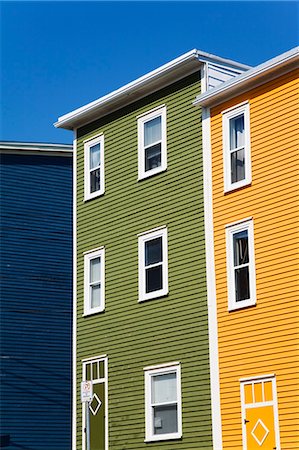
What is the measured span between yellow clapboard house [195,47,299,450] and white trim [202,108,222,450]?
3cm

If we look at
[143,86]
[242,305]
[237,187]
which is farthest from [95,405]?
[143,86]

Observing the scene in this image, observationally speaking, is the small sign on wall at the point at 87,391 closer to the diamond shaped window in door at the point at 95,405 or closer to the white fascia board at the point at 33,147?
the diamond shaped window in door at the point at 95,405

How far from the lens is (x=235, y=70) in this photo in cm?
2511

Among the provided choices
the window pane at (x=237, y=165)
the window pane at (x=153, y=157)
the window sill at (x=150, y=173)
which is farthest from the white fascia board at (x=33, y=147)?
the window pane at (x=237, y=165)

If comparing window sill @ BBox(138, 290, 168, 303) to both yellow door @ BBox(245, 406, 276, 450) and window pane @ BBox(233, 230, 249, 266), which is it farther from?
yellow door @ BBox(245, 406, 276, 450)

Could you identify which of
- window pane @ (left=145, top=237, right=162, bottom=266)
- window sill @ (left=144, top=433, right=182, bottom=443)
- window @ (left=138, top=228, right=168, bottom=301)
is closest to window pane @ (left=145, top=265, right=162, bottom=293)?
window @ (left=138, top=228, right=168, bottom=301)

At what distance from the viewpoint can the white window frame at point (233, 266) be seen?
2142cm

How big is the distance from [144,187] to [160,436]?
679cm

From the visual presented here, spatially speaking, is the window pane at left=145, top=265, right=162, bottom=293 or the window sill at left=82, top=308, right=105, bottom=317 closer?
the window pane at left=145, top=265, right=162, bottom=293

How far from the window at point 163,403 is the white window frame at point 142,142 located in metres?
5.37

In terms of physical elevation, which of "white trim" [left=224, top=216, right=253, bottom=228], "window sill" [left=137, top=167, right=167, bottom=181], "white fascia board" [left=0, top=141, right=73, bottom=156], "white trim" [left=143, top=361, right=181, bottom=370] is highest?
"white fascia board" [left=0, top=141, right=73, bottom=156]

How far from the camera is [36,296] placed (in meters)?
34.7

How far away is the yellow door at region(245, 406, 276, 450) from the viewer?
20234 millimetres

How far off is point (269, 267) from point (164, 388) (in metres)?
4.64
